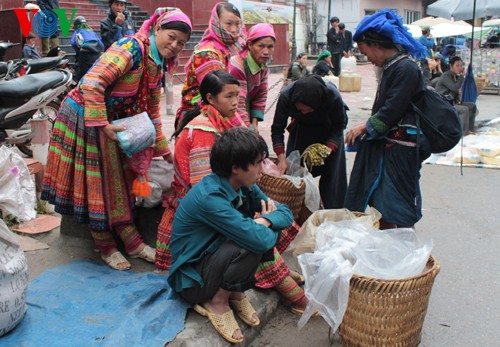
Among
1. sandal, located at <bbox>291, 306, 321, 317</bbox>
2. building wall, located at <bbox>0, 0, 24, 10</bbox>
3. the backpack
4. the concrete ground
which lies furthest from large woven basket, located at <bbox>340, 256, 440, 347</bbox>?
building wall, located at <bbox>0, 0, 24, 10</bbox>

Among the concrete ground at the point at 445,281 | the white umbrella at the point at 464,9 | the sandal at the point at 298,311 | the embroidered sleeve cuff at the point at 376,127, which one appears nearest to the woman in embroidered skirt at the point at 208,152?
the sandal at the point at 298,311

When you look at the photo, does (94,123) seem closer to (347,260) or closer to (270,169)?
(270,169)

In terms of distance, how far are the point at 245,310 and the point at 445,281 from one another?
1.60 meters

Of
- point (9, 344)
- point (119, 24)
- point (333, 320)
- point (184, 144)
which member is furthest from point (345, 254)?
point (119, 24)

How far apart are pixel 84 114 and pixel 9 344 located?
4.28ft

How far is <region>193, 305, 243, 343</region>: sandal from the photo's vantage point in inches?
101

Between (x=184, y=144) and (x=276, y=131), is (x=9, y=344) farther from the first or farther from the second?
(x=276, y=131)

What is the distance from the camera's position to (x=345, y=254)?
271 centimetres

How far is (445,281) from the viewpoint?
11.7 feet

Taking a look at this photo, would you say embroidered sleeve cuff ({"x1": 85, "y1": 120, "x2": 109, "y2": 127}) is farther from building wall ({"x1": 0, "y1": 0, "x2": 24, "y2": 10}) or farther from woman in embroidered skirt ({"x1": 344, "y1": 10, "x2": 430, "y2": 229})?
building wall ({"x1": 0, "y1": 0, "x2": 24, "y2": 10})

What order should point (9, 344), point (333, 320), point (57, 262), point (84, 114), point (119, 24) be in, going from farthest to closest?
point (119, 24)
point (57, 262)
point (84, 114)
point (333, 320)
point (9, 344)

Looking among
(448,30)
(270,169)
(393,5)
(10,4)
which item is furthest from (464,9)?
(393,5)

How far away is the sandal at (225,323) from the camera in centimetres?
255

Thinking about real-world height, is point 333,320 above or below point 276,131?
below
